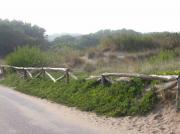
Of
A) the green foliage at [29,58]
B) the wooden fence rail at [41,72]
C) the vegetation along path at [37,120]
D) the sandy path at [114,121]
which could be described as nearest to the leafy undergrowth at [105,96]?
the sandy path at [114,121]

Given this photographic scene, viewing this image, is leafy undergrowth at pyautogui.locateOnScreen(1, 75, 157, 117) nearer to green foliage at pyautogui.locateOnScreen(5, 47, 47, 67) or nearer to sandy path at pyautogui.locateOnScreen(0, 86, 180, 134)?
sandy path at pyautogui.locateOnScreen(0, 86, 180, 134)

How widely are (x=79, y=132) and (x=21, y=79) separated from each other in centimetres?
1584

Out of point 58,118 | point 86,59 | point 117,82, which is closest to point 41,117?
point 58,118

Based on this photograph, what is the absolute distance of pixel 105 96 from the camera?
14094 mm

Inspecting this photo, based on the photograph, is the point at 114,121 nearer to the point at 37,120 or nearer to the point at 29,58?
the point at 37,120

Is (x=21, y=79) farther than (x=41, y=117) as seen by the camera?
Yes

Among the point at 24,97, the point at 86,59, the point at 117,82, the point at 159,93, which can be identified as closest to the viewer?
the point at 159,93

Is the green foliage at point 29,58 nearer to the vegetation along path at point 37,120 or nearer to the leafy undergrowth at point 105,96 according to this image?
the leafy undergrowth at point 105,96

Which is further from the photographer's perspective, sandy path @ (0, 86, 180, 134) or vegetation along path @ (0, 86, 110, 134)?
vegetation along path @ (0, 86, 110, 134)

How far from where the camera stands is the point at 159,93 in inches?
476

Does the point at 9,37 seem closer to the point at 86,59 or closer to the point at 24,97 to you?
the point at 86,59

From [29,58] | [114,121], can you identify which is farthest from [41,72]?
[114,121]

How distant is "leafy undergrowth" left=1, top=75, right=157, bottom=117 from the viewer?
1221cm

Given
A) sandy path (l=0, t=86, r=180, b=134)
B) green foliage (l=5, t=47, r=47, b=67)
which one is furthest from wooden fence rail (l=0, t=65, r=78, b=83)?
sandy path (l=0, t=86, r=180, b=134)
